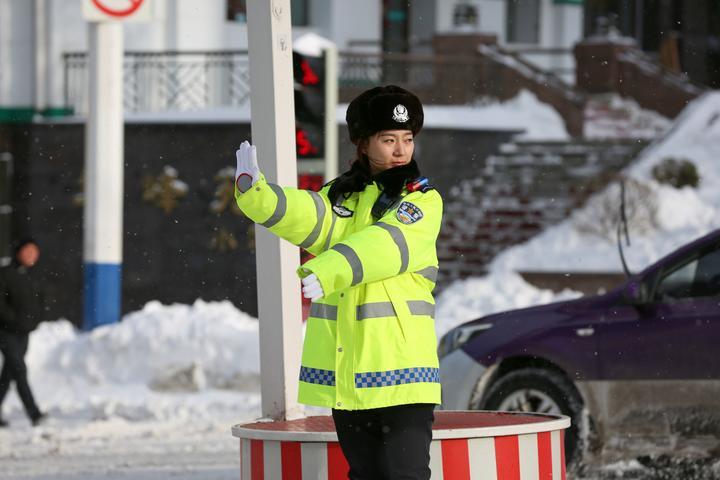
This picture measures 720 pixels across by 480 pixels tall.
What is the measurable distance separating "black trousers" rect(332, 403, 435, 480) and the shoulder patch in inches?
23.0

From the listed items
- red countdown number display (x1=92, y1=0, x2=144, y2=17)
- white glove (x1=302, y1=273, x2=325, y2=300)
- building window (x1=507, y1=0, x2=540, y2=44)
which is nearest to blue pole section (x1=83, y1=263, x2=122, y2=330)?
red countdown number display (x1=92, y1=0, x2=144, y2=17)

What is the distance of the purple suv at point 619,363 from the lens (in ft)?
27.5

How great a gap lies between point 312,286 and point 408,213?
0.48 meters

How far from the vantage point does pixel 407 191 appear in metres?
5.00

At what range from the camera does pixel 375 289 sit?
4.92m

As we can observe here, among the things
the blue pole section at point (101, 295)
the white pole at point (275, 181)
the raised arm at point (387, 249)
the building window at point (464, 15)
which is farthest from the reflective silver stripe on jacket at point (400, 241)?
the building window at point (464, 15)

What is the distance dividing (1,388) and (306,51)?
12.9 feet

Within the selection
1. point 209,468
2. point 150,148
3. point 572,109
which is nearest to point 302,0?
point 572,109

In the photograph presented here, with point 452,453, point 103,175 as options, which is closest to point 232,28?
point 103,175

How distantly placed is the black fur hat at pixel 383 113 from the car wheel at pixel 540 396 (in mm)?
4056

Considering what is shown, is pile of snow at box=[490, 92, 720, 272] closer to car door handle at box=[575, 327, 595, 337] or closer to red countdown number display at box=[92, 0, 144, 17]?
red countdown number display at box=[92, 0, 144, 17]

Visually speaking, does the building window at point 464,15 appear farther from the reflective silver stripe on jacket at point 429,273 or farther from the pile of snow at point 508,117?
the reflective silver stripe on jacket at point 429,273

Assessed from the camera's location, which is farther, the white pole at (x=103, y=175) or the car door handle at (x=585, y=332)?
the white pole at (x=103, y=175)

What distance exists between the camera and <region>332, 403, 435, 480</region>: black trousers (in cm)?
491
